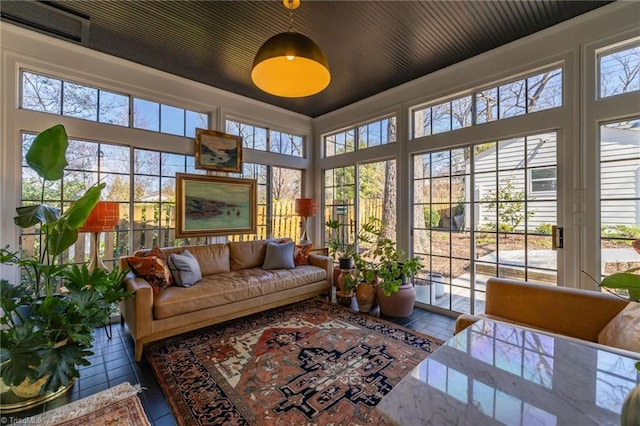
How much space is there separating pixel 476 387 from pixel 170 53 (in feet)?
13.1

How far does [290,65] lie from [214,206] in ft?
8.68

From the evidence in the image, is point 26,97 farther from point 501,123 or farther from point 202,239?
point 501,123

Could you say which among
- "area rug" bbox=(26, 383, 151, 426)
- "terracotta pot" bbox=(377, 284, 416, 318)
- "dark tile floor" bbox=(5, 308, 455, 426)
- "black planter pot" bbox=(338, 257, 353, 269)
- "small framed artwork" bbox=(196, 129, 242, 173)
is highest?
"small framed artwork" bbox=(196, 129, 242, 173)

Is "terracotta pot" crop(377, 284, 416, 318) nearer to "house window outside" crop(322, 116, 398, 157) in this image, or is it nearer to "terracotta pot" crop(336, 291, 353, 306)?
"terracotta pot" crop(336, 291, 353, 306)

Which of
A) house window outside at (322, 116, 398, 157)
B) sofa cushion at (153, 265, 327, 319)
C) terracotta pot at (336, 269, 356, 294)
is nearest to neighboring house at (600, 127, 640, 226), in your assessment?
house window outside at (322, 116, 398, 157)

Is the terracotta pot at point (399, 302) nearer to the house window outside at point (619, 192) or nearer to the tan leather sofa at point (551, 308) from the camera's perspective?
the tan leather sofa at point (551, 308)

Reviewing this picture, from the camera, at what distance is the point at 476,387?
954 mm

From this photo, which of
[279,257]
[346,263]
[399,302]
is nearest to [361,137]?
[346,263]

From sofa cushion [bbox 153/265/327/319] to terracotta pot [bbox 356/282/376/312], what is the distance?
61cm

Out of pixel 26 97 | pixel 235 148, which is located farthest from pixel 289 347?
pixel 26 97

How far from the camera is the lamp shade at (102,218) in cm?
279

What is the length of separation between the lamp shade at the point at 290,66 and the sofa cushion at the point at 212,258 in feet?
7.52

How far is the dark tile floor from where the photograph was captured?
1.81 meters

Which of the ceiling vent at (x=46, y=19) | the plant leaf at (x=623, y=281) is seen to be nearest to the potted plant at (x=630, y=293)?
the plant leaf at (x=623, y=281)
